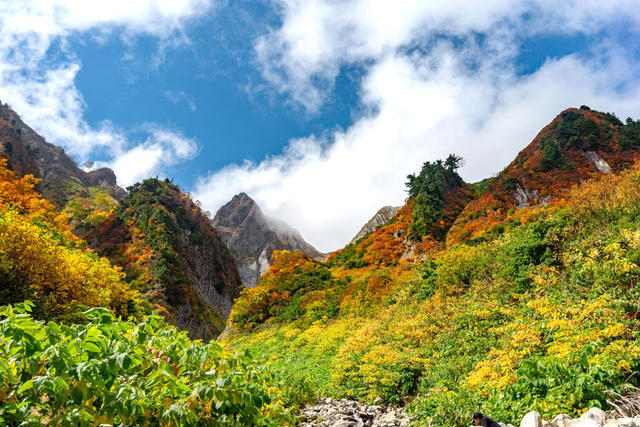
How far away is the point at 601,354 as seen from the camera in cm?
507

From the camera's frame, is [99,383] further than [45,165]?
No

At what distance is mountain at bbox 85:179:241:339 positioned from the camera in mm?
37938

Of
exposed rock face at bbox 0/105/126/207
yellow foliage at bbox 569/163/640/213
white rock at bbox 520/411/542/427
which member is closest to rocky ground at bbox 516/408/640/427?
white rock at bbox 520/411/542/427

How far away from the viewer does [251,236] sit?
414 ft

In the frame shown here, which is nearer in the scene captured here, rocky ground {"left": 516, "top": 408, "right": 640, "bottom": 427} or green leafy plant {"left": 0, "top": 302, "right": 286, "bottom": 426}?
green leafy plant {"left": 0, "top": 302, "right": 286, "bottom": 426}

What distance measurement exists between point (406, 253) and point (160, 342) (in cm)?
2981

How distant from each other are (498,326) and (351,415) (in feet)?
15.9

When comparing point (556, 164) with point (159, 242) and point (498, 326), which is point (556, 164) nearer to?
point (498, 326)

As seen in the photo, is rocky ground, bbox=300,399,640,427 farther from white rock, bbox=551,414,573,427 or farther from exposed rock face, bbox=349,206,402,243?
exposed rock face, bbox=349,206,402,243

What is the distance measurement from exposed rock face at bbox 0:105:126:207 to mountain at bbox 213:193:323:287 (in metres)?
38.7

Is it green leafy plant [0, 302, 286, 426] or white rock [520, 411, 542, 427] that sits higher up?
green leafy plant [0, 302, 286, 426]

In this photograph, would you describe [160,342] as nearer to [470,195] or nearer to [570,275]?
[570,275]

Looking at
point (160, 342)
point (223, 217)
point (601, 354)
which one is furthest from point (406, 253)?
point (223, 217)

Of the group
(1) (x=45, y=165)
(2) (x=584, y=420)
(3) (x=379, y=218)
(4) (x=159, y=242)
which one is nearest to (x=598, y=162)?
(2) (x=584, y=420)
